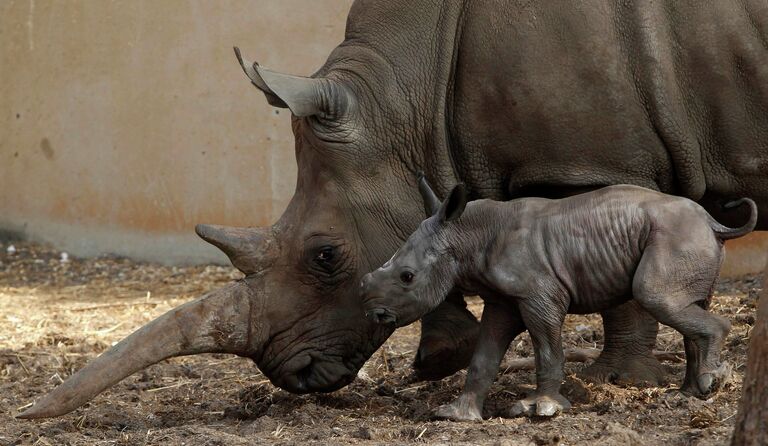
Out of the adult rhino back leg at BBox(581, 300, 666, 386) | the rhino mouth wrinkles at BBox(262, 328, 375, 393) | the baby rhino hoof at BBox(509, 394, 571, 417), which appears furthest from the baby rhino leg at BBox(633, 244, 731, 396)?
the rhino mouth wrinkles at BBox(262, 328, 375, 393)

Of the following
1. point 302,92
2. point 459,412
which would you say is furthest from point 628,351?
point 302,92

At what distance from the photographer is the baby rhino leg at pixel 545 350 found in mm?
4895

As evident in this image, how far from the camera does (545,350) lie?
4918 millimetres

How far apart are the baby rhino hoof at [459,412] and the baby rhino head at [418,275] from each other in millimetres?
368

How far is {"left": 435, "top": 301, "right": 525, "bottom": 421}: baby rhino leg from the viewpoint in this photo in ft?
16.4

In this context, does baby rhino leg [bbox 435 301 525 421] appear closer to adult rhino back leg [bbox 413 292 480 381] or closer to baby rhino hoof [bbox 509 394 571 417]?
baby rhino hoof [bbox 509 394 571 417]

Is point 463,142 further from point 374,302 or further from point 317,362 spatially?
point 317,362

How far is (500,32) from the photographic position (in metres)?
5.57

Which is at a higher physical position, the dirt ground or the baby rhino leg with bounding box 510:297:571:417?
the baby rhino leg with bounding box 510:297:571:417

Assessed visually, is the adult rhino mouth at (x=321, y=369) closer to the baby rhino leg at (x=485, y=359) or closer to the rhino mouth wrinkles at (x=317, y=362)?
the rhino mouth wrinkles at (x=317, y=362)

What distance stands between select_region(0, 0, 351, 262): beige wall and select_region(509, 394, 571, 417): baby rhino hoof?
225 inches

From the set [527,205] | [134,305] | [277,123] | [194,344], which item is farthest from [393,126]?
[277,123]

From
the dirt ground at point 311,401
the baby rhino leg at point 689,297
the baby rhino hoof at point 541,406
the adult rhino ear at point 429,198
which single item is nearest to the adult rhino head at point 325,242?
the dirt ground at point 311,401

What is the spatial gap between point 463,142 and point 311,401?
1.33m
